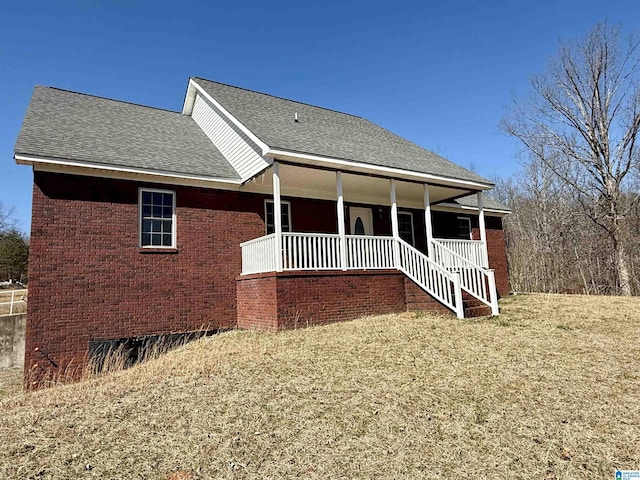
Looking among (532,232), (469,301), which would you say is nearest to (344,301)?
(469,301)

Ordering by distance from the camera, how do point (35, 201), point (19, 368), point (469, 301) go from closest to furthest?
point (35, 201), point (469, 301), point (19, 368)

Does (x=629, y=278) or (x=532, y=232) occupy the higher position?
(x=532, y=232)

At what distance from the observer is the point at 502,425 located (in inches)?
158

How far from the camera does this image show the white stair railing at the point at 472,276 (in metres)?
10.1

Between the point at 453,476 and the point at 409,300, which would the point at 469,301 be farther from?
the point at 453,476

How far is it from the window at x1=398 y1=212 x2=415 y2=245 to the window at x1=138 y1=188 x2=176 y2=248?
844 centimetres

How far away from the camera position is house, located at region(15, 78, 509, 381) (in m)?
8.52

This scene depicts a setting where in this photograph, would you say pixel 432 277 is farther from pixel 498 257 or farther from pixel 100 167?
pixel 100 167

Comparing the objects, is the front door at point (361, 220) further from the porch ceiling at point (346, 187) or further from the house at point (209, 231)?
the house at point (209, 231)

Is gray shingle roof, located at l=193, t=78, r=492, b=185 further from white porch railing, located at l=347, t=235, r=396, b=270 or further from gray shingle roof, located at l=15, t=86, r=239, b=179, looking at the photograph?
white porch railing, located at l=347, t=235, r=396, b=270

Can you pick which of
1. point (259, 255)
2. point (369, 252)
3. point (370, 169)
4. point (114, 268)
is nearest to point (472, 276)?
point (369, 252)

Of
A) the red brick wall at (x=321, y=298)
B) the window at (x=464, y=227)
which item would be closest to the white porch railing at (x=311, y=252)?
the red brick wall at (x=321, y=298)

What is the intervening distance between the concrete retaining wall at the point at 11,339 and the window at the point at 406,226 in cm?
1302

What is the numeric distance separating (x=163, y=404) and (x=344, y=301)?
5210 millimetres
